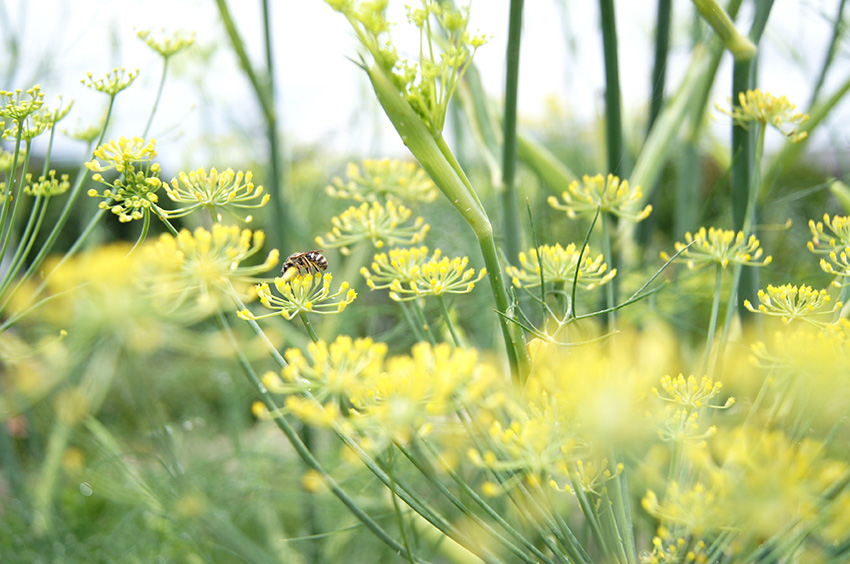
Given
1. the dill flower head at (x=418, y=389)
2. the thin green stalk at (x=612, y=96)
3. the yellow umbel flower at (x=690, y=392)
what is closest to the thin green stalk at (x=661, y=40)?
the thin green stalk at (x=612, y=96)

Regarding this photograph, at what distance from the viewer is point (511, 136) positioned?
1.50 ft

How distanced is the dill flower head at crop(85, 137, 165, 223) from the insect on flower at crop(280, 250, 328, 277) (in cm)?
14

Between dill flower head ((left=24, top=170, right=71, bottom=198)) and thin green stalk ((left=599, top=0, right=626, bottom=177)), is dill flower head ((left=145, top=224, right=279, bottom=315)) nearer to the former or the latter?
dill flower head ((left=24, top=170, right=71, bottom=198))

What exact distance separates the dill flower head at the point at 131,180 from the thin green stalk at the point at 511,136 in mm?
231

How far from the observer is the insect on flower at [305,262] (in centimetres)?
46

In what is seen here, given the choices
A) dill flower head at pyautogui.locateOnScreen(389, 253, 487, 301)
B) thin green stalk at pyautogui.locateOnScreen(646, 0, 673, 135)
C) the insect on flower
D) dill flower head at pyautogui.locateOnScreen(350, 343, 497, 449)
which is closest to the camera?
dill flower head at pyautogui.locateOnScreen(350, 343, 497, 449)

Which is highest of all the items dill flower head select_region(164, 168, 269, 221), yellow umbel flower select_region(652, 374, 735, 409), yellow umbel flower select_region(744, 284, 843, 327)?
dill flower head select_region(164, 168, 269, 221)

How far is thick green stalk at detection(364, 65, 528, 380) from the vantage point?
30 centimetres

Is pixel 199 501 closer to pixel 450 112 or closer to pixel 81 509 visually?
pixel 450 112

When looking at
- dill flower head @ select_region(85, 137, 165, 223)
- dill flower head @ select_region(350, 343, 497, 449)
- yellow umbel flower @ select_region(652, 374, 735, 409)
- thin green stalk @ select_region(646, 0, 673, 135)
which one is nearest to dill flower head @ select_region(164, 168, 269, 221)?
dill flower head @ select_region(85, 137, 165, 223)

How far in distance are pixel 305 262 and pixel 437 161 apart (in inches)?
7.8

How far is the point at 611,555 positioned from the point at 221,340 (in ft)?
0.83

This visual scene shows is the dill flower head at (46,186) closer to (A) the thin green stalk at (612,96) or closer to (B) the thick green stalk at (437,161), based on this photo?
(B) the thick green stalk at (437,161)

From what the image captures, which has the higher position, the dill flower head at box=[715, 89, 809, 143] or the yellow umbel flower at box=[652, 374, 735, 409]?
the dill flower head at box=[715, 89, 809, 143]
